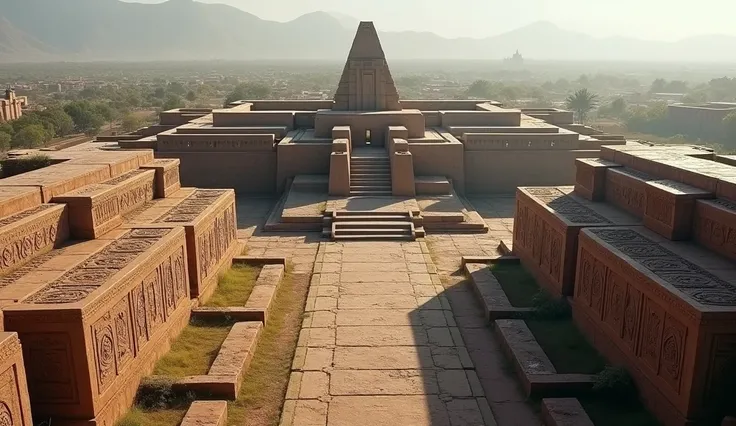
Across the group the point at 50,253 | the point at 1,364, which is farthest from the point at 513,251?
the point at 1,364

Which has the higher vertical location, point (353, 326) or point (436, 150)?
point (436, 150)

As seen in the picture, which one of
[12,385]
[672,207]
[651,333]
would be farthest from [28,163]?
[672,207]

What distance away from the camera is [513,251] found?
10828 millimetres

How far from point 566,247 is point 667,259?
1.61 m

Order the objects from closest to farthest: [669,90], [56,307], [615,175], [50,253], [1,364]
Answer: [1,364], [56,307], [50,253], [615,175], [669,90]

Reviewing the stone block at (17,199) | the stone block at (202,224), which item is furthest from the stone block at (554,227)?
the stone block at (17,199)

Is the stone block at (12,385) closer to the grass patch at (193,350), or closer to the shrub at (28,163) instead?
the grass patch at (193,350)

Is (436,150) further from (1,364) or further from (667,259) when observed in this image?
(1,364)

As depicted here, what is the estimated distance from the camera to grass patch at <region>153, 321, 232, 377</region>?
22.0 feet

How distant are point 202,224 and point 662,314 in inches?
224

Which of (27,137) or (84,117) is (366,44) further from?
(84,117)

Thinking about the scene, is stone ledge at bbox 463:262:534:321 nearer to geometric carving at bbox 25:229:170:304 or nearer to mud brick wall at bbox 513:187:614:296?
mud brick wall at bbox 513:187:614:296

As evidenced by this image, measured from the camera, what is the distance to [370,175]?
14984 millimetres

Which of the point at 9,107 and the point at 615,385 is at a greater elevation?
the point at 9,107
